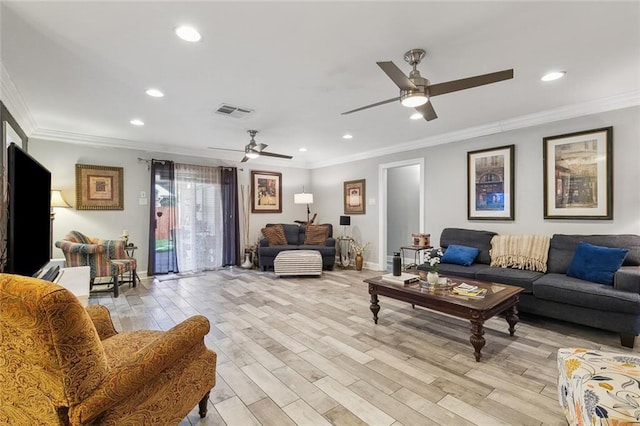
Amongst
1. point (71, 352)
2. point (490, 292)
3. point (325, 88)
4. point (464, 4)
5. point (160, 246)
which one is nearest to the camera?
point (71, 352)

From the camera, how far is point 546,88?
10.3 feet

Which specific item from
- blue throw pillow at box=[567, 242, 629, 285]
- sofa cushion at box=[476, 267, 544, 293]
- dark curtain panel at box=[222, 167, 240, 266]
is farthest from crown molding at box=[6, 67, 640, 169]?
Result: sofa cushion at box=[476, 267, 544, 293]

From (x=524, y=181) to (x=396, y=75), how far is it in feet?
10.3

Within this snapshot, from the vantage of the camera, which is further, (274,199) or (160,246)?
(274,199)

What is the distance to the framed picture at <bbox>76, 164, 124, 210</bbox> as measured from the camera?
492cm

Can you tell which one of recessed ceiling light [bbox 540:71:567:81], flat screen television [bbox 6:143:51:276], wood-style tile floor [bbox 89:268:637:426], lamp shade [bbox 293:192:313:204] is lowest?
wood-style tile floor [bbox 89:268:637:426]

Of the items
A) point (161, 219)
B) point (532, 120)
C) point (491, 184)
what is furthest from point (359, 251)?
point (161, 219)

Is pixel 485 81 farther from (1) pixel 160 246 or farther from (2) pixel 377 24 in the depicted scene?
(1) pixel 160 246

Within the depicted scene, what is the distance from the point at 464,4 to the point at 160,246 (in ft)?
19.0

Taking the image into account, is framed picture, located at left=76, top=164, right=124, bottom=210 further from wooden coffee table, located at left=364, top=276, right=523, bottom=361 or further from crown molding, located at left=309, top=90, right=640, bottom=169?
crown molding, located at left=309, top=90, right=640, bottom=169

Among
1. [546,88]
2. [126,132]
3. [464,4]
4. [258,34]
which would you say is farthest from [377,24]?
[126,132]

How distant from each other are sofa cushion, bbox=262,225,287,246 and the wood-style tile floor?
221 cm

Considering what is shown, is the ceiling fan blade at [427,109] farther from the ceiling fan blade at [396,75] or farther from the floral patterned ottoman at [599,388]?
the floral patterned ottoman at [599,388]

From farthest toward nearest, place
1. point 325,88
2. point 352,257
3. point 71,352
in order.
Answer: point 352,257
point 325,88
point 71,352
